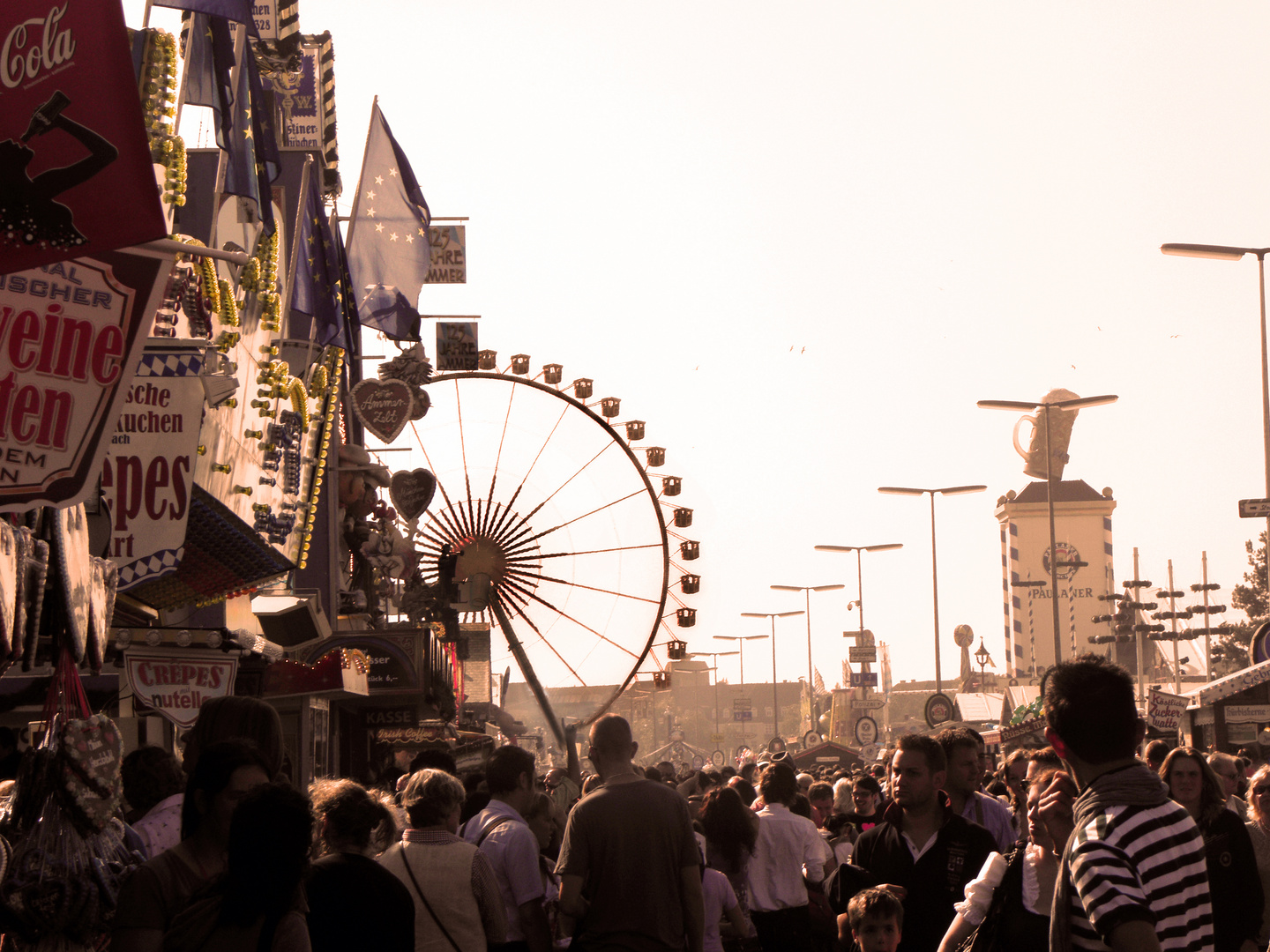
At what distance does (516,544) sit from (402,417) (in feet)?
13.6

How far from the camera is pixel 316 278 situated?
64.0 ft

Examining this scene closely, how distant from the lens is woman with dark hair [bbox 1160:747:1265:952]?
25.4 feet

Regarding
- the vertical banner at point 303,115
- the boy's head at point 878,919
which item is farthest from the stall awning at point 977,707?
the boy's head at point 878,919

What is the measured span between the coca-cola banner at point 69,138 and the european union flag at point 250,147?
8.59 meters

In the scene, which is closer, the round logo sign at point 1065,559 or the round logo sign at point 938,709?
the round logo sign at point 938,709

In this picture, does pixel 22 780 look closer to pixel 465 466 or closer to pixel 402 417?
pixel 402 417

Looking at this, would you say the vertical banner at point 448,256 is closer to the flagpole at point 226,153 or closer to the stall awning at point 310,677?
the stall awning at point 310,677

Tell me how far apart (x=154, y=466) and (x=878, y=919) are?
740cm

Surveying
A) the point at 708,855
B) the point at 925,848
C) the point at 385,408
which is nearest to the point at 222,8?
the point at 708,855

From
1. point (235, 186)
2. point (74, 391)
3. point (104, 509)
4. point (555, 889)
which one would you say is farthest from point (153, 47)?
point (555, 889)

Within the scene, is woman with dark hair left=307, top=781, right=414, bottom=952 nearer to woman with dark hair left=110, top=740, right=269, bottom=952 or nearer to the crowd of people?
the crowd of people

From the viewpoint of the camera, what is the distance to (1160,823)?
4.11 m

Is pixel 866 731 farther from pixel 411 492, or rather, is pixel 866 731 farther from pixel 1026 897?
pixel 1026 897

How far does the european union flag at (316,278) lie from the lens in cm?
1878
